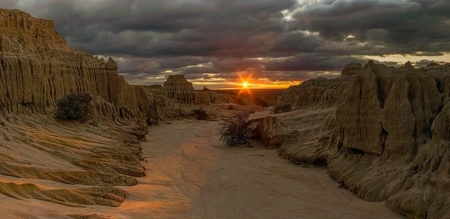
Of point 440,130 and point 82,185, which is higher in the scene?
point 440,130

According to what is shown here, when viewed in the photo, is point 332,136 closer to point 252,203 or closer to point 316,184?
point 316,184

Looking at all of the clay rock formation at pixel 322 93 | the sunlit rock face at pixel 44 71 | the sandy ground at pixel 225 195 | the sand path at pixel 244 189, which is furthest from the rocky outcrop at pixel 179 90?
the sandy ground at pixel 225 195

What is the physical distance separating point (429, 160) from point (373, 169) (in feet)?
6.88

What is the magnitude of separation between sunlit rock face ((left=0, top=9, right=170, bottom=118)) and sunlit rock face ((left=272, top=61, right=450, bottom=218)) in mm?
17158

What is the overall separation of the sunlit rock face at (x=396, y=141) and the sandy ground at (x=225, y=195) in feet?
2.00

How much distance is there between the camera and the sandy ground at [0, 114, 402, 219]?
888 cm

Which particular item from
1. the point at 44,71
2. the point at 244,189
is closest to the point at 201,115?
the point at 44,71

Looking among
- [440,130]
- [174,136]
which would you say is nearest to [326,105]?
[174,136]

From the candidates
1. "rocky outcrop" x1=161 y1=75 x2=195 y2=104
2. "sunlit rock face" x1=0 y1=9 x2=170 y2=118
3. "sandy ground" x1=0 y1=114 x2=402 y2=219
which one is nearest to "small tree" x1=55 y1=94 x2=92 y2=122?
"sunlit rock face" x1=0 y1=9 x2=170 y2=118

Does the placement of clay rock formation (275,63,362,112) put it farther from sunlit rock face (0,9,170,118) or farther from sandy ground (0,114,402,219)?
sunlit rock face (0,9,170,118)

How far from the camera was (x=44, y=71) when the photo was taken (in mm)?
25703

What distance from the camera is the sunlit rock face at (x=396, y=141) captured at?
9.43m

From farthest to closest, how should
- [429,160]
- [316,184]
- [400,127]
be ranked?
[316,184]
[400,127]
[429,160]

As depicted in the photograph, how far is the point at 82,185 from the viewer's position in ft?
36.2
